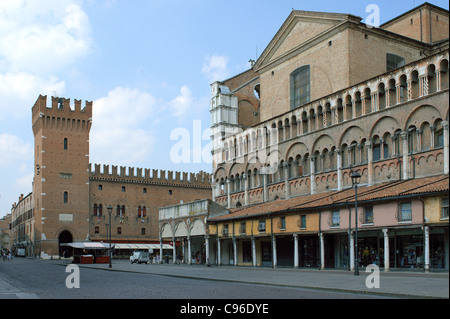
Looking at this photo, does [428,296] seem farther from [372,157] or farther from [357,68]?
[357,68]

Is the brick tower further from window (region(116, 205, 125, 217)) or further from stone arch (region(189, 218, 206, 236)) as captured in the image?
stone arch (region(189, 218, 206, 236))

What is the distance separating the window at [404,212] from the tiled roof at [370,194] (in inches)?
21.9

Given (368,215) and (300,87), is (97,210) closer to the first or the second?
(300,87)

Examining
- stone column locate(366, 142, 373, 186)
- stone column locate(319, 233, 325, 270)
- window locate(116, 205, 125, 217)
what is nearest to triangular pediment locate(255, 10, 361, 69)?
stone column locate(366, 142, 373, 186)

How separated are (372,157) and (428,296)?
21.0 metres

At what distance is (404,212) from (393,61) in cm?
1721

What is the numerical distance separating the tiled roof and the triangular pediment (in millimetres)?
12239

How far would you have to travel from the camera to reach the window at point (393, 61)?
40.1m

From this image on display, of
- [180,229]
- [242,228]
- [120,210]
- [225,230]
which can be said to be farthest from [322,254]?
[120,210]

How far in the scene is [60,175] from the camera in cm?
7362

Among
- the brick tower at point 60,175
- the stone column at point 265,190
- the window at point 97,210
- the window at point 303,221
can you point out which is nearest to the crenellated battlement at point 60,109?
the brick tower at point 60,175

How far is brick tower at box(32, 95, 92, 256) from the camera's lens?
72000 millimetres

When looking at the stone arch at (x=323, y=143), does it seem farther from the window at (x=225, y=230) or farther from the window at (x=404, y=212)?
the window at (x=404, y=212)

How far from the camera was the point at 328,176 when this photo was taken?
1483 inches
